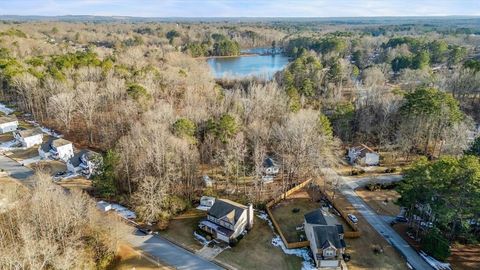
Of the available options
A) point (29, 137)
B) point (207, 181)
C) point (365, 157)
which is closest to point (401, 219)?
point (365, 157)

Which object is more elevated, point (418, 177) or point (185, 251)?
point (418, 177)

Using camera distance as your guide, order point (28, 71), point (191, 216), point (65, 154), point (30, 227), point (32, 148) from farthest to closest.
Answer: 1. point (28, 71)
2. point (32, 148)
3. point (65, 154)
4. point (191, 216)
5. point (30, 227)

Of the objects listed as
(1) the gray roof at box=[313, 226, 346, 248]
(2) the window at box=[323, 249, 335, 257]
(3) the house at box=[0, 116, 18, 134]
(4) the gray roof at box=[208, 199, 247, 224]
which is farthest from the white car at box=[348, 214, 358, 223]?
(3) the house at box=[0, 116, 18, 134]

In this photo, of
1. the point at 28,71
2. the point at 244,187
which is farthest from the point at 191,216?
the point at 28,71

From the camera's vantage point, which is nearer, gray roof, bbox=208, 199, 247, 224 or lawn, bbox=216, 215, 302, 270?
lawn, bbox=216, 215, 302, 270

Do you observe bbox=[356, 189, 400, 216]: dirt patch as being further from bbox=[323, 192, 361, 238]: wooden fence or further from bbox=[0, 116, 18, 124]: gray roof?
bbox=[0, 116, 18, 124]: gray roof

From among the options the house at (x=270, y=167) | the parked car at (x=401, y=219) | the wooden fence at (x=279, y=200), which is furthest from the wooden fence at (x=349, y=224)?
the house at (x=270, y=167)

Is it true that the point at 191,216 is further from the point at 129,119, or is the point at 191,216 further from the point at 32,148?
the point at 32,148
